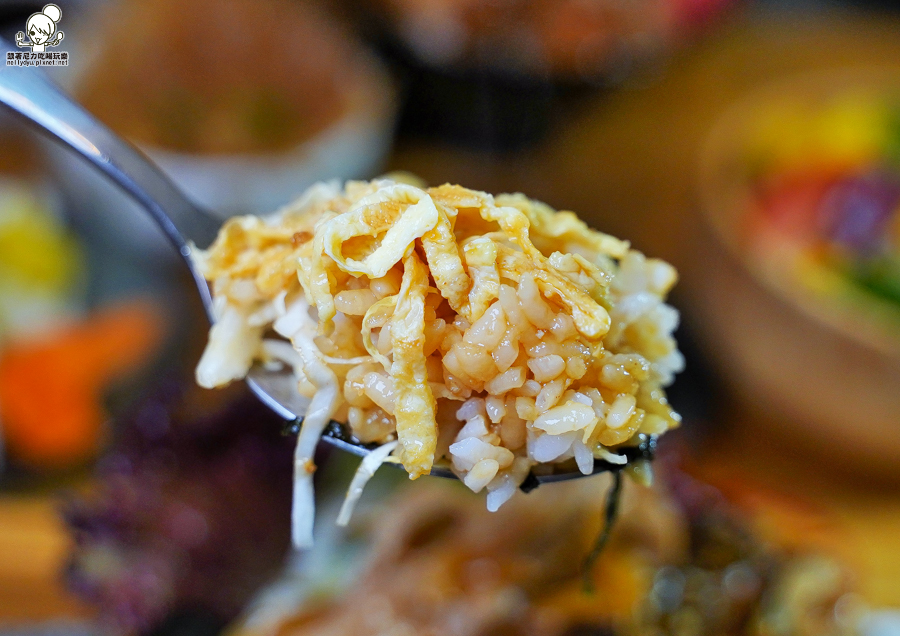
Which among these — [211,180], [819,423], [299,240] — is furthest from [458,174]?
[299,240]

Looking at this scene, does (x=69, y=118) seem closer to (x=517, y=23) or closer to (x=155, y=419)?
(x=155, y=419)

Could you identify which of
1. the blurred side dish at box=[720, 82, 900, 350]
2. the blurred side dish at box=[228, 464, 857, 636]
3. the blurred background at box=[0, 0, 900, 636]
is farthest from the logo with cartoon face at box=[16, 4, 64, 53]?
the blurred side dish at box=[720, 82, 900, 350]

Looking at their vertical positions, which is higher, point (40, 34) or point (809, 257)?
point (40, 34)

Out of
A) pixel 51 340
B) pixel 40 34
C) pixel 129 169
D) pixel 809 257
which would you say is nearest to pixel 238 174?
pixel 40 34

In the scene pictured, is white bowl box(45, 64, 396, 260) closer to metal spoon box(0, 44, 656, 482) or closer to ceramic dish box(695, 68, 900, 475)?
metal spoon box(0, 44, 656, 482)

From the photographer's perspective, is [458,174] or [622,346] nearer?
[622,346]

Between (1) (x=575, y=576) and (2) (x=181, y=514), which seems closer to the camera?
(1) (x=575, y=576)

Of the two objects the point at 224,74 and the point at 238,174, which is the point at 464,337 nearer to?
the point at 238,174
